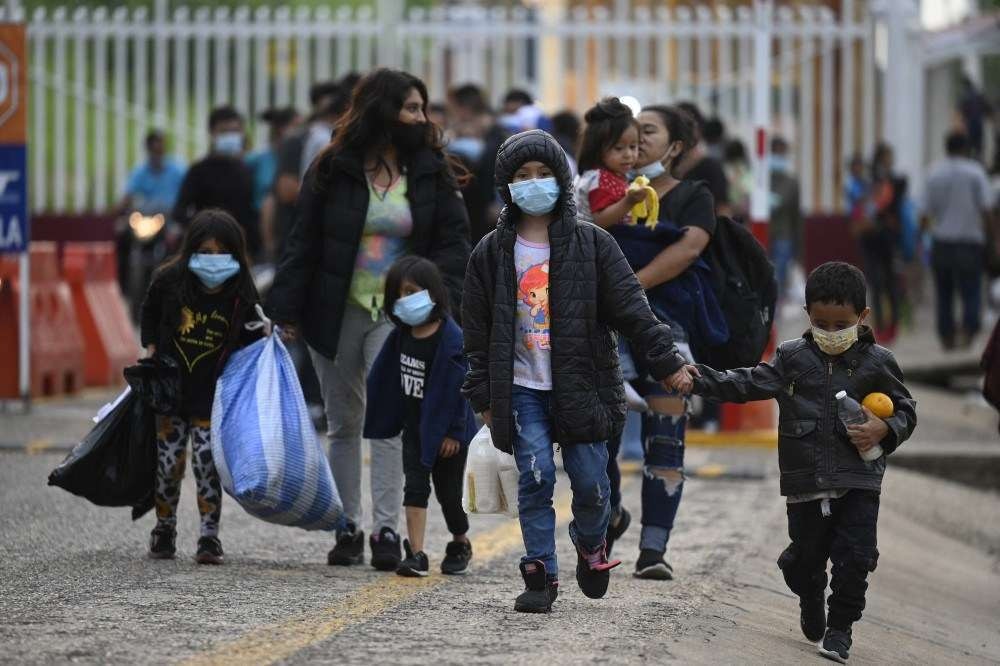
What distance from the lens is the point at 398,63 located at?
71.6 feet

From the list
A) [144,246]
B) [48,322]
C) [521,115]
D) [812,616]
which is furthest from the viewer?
[144,246]

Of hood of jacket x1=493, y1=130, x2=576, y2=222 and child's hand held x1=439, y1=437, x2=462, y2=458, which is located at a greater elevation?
hood of jacket x1=493, y1=130, x2=576, y2=222

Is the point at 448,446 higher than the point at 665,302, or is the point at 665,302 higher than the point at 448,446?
the point at 665,302

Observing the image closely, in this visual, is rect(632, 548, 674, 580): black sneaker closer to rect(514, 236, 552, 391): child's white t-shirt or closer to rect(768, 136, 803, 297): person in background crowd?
rect(514, 236, 552, 391): child's white t-shirt

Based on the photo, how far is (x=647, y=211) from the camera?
8.32 m

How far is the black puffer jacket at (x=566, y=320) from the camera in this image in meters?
7.00

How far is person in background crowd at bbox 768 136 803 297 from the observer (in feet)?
69.8

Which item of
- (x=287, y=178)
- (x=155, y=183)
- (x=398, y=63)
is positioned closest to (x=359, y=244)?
(x=287, y=178)

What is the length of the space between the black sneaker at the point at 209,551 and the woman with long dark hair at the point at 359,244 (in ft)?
1.49

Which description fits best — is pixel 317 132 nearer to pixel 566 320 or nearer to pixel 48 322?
pixel 48 322

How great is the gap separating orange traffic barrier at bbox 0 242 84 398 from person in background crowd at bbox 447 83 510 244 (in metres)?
3.05

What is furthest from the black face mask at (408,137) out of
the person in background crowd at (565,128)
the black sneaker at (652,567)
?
the person in background crowd at (565,128)

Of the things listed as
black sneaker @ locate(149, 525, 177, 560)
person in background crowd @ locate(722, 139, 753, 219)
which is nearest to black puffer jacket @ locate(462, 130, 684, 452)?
black sneaker @ locate(149, 525, 177, 560)

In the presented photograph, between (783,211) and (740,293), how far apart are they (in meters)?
13.1
